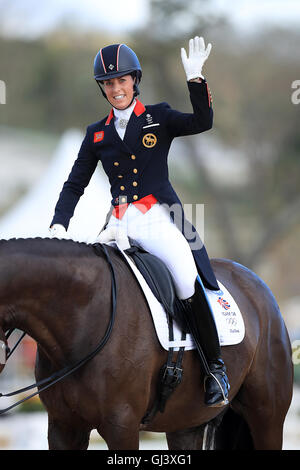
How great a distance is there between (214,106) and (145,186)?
19.7m

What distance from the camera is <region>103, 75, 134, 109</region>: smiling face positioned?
3539 millimetres

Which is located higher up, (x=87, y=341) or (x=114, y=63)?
(x=114, y=63)

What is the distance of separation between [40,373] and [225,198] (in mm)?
21561

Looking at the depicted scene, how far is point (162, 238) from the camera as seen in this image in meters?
3.54

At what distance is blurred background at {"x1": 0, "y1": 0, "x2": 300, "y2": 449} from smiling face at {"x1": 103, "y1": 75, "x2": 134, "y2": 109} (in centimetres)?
1838

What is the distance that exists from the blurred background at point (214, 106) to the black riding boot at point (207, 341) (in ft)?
59.8

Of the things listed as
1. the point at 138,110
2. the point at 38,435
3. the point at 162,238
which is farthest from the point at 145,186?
the point at 38,435

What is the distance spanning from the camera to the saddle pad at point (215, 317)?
11.1 ft

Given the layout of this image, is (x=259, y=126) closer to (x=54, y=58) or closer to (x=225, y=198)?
(x=225, y=198)

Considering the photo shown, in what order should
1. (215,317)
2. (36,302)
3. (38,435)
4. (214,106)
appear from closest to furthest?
(36,302) → (215,317) → (38,435) → (214,106)

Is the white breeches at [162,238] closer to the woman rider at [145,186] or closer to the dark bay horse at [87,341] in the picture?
the woman rider at [145,186]

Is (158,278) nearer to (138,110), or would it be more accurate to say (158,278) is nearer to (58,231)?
(58,231)
